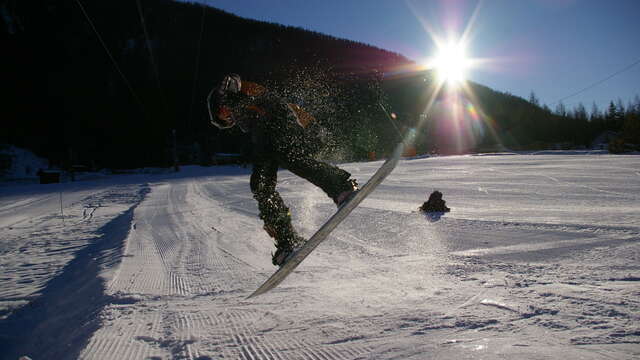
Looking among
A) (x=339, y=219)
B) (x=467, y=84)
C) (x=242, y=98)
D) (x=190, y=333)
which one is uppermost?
(x=467, y=84)

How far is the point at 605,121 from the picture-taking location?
75.4 meters

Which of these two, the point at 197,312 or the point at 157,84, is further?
the point at 157,84

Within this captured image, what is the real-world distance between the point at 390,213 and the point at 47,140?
4588 centimetres

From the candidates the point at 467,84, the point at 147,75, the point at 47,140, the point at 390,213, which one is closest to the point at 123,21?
the point at 147,75

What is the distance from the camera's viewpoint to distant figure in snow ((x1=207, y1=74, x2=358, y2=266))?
264cm

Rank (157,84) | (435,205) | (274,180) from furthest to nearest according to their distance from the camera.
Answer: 1. (157,84)
2. (435,205)
3. (274,180)

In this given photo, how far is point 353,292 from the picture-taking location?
7.74 ft

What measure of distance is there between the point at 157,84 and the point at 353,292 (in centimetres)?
5631

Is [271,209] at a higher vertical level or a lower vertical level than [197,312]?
higher

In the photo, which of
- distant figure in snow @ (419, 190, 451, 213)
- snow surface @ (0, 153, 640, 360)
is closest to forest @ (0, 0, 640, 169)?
distant figure in snow @ (419, 190, 451, 213)

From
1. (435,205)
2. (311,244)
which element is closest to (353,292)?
(311,244)

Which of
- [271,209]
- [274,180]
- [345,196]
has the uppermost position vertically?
[274,180]

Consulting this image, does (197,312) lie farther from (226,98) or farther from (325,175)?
(226,98)

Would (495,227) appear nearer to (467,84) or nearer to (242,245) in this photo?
(242,245)
